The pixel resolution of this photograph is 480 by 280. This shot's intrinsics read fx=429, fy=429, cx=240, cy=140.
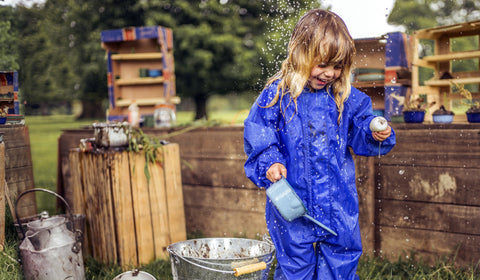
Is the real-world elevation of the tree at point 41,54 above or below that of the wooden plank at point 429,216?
above

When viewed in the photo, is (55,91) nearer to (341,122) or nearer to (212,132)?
(212,132)

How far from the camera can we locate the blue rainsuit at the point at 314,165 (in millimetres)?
2123

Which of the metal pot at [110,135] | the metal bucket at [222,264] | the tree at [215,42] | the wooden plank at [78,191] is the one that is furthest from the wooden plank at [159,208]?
the tree at [215,42]

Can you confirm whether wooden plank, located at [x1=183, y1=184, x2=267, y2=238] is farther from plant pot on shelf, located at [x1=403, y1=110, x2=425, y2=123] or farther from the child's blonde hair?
the child's blonde hair

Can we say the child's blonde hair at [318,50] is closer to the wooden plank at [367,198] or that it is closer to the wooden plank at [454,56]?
the wooden plank at [367,198]

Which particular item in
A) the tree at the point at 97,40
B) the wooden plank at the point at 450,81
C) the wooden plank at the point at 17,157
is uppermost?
the tree at the point at 97,40

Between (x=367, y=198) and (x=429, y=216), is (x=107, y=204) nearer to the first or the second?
(x=367, y=198)

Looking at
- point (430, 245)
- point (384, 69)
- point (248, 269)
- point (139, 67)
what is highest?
point (139, 67)

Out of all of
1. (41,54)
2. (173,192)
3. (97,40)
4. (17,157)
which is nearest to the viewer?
(17,157)

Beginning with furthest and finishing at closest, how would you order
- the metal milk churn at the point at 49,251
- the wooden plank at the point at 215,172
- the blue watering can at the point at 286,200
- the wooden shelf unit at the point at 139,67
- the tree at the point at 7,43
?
the wooden shelf unit at the point at 139,67 → the wooden plank at the point at 215,172 → the tree at the point at 7,43 → the metal milk churn at the point at 49,251 → the blue watering can at the point at 286,200

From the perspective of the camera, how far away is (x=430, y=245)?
9.77 ft

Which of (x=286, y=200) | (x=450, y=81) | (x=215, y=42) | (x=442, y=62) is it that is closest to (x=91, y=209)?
(x=286, y=200)

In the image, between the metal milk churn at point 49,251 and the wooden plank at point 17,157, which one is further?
the wooden plank at point 17,157

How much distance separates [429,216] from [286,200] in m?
1.51
